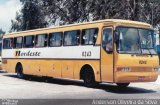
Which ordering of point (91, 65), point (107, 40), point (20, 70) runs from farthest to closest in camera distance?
1. point (20, 70)
2. point (91, 65)
3. point (107, 40)

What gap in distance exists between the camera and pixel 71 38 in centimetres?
1989

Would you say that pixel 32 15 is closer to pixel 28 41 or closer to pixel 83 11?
pixel 83 11

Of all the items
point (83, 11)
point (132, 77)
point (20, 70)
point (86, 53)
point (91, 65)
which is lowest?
point (132, 77)

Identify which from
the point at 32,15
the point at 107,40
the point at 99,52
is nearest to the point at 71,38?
the point at 99,52

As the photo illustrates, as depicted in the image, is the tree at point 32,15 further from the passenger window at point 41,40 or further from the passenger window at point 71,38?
the passenger window at point 71,38

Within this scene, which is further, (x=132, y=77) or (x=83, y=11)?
(x=83, y=11)

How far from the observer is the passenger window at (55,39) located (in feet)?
68.3

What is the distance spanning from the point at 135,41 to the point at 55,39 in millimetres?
5317

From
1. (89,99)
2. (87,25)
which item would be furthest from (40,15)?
(89,99)

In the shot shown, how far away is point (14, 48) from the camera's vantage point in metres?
25.5

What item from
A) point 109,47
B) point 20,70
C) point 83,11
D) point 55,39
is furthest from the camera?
point 83,11

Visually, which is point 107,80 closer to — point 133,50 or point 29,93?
point 133,50

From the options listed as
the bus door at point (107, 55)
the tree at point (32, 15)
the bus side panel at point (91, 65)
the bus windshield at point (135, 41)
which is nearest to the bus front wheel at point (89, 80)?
the bus side panel at point (91, 65)

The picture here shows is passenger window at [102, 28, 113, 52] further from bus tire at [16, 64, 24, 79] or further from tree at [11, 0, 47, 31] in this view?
Result: tree at [11, 0, 47, 31]
